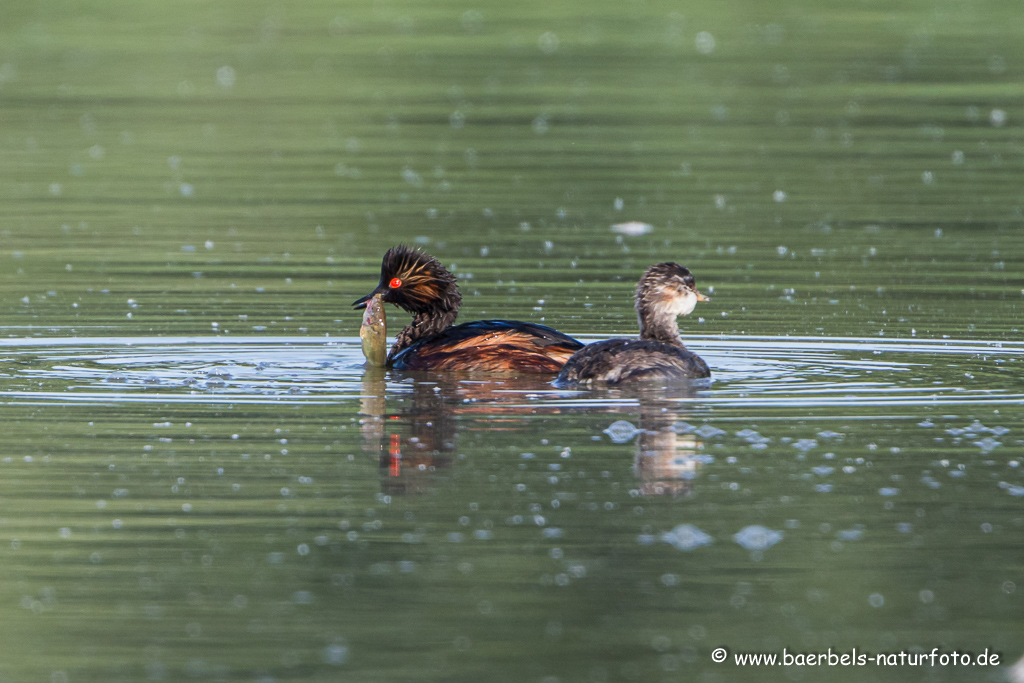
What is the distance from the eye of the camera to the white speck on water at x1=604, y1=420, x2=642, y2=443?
9.05 meters

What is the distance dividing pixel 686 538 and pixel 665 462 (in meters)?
1.25

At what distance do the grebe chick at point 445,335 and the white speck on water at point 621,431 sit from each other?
5.84 ft

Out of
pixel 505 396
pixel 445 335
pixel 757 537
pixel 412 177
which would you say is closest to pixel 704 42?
pixel 412 177

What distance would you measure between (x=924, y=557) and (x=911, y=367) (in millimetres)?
4082

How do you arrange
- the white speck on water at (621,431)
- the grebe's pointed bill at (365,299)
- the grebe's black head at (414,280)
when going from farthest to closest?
the grebe's black head at (414,280) < the grebe's pointed bill at (365,299) < the white speck on water at (621,431)

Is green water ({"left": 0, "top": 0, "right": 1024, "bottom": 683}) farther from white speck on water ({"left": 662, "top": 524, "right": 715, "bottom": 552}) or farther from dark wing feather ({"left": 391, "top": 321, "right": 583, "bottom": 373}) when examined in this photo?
dark wing feather ({"left": 391, "top": 321, "right": 583, "bottom": 373})

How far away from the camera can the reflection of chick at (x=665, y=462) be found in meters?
8.08

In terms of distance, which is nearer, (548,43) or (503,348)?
(503,348)

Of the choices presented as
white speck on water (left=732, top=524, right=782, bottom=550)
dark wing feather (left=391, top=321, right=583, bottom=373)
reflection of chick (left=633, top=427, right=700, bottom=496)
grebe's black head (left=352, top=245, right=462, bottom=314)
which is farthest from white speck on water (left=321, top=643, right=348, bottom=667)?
grebe's black head (left=352, top=245, right=462, bottom=314)

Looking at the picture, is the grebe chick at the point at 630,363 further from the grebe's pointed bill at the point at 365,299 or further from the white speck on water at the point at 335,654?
the white speck on water at the point at 335,654

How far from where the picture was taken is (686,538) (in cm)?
729

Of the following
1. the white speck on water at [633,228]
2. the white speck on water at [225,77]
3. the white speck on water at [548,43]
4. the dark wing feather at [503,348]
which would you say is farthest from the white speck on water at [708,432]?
the white speck on water at [548,43]

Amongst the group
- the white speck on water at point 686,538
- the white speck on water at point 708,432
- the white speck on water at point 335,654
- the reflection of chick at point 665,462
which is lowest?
the white speck on water at point 335,654

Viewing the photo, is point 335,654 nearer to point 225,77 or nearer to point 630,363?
point 630,363
